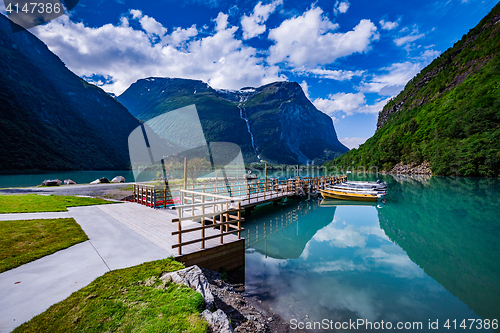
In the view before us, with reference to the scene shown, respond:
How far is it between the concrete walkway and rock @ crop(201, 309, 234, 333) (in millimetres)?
2785

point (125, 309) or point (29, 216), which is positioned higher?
point (29, 216)

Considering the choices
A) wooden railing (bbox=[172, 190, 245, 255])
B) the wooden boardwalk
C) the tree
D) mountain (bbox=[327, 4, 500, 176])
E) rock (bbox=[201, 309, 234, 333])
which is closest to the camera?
rock (bbox=[201, 309, 234, 333])

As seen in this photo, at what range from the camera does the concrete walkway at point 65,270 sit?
3820 mm

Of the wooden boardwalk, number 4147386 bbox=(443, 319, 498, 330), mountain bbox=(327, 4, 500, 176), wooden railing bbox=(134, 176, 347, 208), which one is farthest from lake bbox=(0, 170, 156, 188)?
mountain bbox=(327, 4, 500, 176)

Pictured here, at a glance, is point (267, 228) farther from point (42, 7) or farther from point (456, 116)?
point (456, 116)

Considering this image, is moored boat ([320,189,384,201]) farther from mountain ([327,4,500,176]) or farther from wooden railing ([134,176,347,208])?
mountain ([327,4,500,176])

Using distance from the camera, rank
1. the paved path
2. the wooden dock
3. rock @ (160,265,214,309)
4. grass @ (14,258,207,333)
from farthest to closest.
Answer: the paved path → the wooden dock → rock @ (160,265,214,309) → grass @ (14,258,207,333)

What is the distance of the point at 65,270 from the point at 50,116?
518 ft

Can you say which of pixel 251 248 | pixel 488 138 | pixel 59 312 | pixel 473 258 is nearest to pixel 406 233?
pixel 473 258

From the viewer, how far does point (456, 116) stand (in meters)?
61.2

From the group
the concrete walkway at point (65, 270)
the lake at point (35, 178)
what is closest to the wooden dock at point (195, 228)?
the concrete walkway at point (65, 270)

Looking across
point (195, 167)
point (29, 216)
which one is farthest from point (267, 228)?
point (195, 167)

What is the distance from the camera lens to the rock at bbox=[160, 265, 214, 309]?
14.5ft

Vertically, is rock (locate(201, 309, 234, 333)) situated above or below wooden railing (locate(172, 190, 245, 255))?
below
